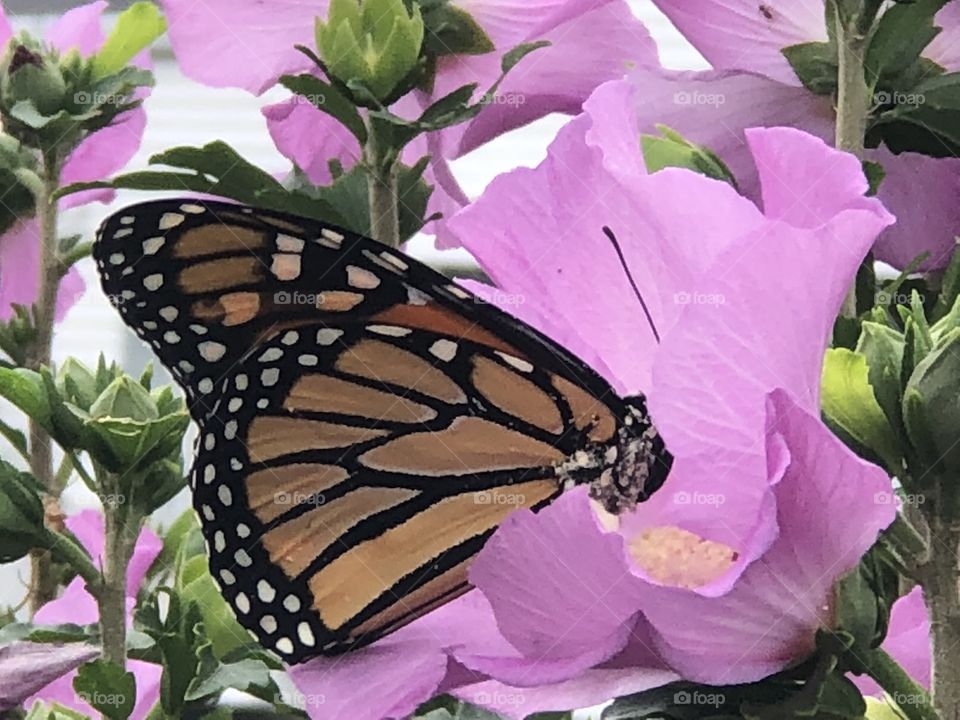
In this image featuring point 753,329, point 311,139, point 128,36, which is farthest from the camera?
point 128,36

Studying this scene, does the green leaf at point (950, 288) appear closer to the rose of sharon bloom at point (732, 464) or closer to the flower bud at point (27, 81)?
the rose of sharon bloom at point (732, 464)

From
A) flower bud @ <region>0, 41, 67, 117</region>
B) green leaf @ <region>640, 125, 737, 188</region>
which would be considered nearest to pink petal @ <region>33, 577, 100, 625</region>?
flower bud @ <region>0, 41, 67, 117</region>

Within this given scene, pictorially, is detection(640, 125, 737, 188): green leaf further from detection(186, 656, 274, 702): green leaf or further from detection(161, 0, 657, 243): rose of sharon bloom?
detection(186, 656, 274, 702): green leaf

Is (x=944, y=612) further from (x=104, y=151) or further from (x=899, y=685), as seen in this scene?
(x=104, y=151)

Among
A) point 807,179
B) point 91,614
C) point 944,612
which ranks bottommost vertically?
point 91,614

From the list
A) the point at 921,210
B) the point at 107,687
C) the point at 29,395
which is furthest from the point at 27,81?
the point at 921,210

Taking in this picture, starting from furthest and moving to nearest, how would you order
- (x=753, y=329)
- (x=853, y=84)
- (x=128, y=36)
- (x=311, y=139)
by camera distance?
(x=128, y=36), (x=311, y=139), (x=853, y=84), (x=753, y=329)

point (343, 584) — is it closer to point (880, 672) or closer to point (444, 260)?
point (880, 672)
